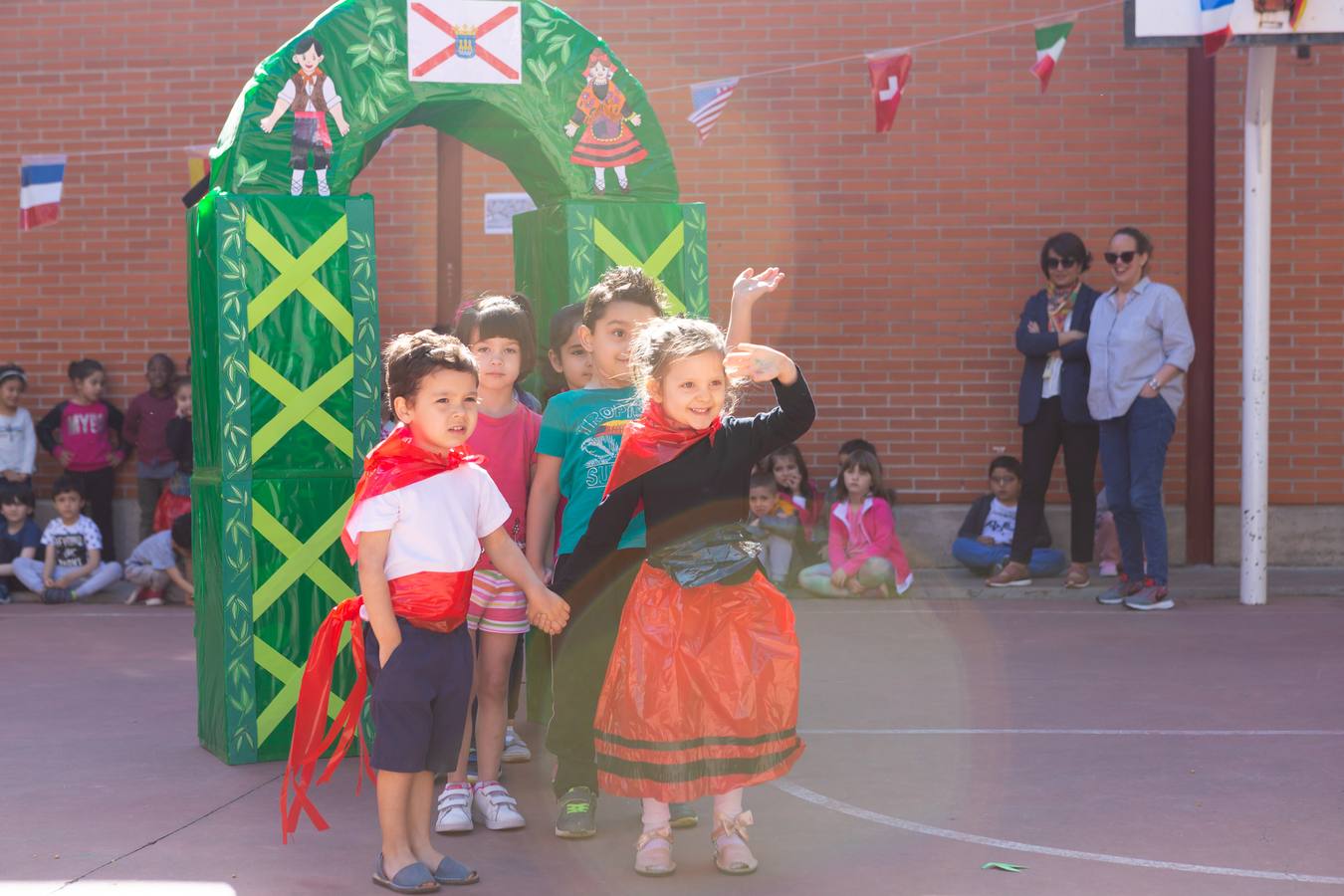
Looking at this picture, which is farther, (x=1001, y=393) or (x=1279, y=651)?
(x=1001, y=393)

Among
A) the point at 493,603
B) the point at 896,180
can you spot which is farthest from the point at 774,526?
the point at 493,603

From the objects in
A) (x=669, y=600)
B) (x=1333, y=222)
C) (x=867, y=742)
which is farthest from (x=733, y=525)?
(x=1333, y=222)

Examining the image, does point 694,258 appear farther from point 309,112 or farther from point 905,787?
point 905,787

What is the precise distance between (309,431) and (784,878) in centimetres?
255

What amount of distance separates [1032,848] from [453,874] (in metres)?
1.67

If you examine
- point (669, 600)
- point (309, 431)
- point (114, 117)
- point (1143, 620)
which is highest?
point (114, 117)

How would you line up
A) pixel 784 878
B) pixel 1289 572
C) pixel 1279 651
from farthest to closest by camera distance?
pixel 1289 572 → pixel 1279 651 → pixel 784 878

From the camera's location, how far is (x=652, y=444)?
15.2 ft

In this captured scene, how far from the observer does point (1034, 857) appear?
4598 millimetres

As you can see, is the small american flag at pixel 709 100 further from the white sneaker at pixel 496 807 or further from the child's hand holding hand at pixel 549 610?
the child's hand holding hand at pixel 549 610

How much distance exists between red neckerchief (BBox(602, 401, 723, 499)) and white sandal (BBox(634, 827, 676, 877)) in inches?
38.6

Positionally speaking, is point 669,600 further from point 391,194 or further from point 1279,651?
point 391,194

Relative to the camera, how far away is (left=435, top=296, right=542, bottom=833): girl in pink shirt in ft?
16.6

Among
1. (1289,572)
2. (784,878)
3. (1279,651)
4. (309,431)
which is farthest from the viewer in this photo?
(1289,572)
